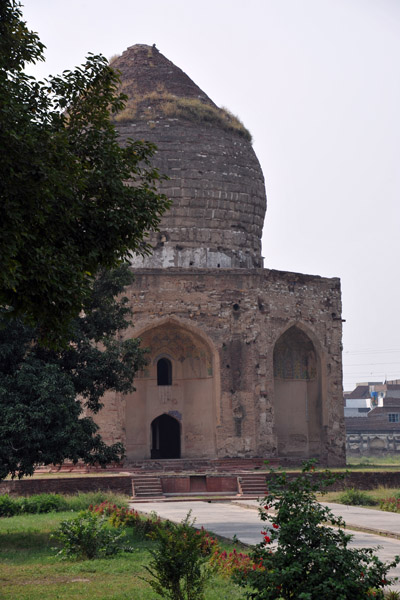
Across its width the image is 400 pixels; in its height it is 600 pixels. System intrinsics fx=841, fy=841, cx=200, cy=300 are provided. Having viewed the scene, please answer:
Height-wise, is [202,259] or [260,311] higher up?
[202,259]

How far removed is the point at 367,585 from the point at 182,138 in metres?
19.4

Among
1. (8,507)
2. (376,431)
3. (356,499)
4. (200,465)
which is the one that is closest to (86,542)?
(8,507)

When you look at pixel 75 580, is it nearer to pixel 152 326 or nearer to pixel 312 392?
pixel 152 326

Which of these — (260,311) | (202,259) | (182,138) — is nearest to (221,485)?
(260,311)

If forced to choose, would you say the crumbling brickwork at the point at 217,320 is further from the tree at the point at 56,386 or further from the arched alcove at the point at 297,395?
the tree at the point at 56,386

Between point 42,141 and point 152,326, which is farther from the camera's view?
point 152,326

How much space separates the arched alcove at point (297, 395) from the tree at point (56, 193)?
53.1 feet

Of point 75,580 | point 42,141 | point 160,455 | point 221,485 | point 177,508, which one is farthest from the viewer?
point 160,455

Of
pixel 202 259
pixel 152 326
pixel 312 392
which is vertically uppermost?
pixel 202 259

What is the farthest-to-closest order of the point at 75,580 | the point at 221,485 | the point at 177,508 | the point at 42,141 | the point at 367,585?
1. the point at 221,485
2. the point at 177,508
3. the point at 75,580
4. the point at 42,141
5. the point at 367,585

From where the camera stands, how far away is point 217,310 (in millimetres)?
21453

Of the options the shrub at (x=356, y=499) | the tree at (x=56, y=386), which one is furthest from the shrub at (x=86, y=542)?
the shrub at (x=356, y=499)

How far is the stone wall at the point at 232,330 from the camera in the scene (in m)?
20.8

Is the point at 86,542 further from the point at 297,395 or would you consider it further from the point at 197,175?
the point at 197,175
